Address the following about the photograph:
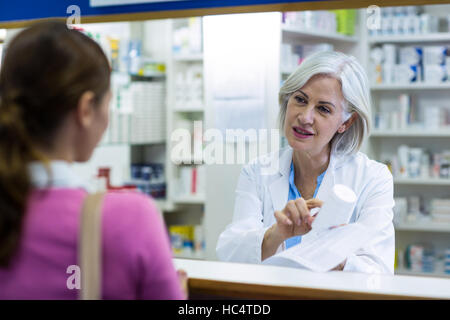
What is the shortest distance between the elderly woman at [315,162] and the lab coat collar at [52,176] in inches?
41.0

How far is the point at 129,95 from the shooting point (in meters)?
4.80

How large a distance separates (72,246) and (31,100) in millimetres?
245

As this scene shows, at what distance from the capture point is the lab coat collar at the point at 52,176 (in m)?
0.92

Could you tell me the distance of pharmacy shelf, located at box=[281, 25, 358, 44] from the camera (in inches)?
159

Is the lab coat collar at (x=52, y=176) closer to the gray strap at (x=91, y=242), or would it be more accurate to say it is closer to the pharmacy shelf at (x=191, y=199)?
the gray strap at (x=91, y=242)

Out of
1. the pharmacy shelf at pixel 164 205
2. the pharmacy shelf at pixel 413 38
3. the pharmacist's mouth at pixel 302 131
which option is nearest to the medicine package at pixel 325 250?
the pharmacist's mouth at pixel 302 131

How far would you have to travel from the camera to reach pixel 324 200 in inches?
79.0

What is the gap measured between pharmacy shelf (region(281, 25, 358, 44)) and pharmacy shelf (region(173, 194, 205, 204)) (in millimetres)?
1552

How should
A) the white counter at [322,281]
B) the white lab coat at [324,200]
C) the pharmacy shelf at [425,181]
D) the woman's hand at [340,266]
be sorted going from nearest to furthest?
1. the white counter at [322,281]
2. the woman's hand at [340,266]
3. the white lab coat at [324,200]
4. the pharmacy shelf at [425,181]

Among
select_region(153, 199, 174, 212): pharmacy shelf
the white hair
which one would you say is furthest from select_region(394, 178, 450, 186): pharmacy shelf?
the white hair
